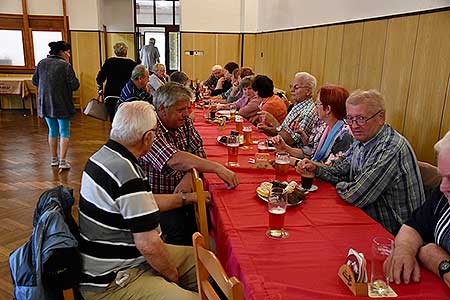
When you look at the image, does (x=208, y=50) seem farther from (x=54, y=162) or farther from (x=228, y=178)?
(x=228, y=178)

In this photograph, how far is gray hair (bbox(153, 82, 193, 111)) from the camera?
251cm

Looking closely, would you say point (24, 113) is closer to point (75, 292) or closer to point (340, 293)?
point (75, 292)

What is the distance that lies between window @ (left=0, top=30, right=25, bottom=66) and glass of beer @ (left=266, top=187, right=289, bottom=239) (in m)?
9.54

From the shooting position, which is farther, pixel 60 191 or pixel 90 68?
pixel 90 68

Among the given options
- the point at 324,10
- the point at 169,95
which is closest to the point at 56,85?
the point at 169,95

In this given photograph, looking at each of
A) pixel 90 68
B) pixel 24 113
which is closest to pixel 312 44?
pixel 90 68

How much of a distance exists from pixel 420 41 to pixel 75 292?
3089 mm

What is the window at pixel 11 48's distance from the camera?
926 centimetres

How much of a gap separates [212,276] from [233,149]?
5.05 feet

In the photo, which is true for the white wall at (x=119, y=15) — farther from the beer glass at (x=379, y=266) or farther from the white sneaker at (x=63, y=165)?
the beer glass at (x=379, y=266)

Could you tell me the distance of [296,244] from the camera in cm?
157

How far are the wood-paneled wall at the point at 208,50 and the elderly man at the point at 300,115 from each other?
6313 millimetres

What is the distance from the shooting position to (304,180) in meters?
2.19

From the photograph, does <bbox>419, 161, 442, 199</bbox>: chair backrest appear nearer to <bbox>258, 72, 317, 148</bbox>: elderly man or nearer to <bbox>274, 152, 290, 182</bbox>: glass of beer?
<bbox>274, 152, 290, 182</bbox>: glass of beer
